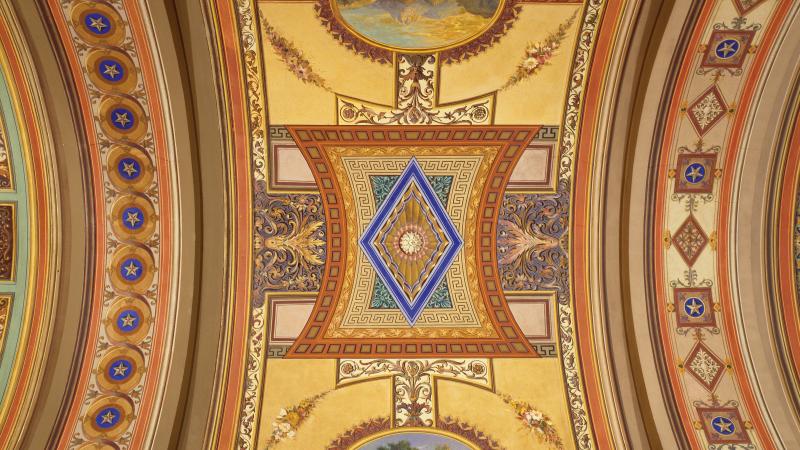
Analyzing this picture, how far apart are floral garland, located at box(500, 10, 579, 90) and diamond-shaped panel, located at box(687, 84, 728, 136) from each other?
5.07 ft

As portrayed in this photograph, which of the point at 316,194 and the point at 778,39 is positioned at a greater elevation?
the point at 778,39

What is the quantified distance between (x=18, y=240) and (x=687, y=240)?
279 inches

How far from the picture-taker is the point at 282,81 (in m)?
6.86

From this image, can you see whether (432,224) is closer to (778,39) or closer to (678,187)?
(678,187)

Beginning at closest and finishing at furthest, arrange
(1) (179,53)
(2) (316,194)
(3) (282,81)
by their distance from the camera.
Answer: (1) (179,53)
(3) (282,81)
(2) (316,194)

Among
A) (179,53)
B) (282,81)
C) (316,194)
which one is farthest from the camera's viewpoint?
(316,194)

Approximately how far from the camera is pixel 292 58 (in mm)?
6766

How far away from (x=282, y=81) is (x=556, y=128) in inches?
118

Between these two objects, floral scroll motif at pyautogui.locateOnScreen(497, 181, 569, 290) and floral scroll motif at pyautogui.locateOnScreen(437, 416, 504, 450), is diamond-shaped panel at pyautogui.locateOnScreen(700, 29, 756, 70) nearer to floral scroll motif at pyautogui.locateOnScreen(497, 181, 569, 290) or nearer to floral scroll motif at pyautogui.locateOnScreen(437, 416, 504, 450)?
floral scroll motif at pyautogui.locateOnScreen(497, 181, 569, 290)

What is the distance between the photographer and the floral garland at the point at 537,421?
7168mm

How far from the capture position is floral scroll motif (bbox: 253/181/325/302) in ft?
24.0

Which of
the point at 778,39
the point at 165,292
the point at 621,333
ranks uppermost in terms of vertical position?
the point at 778,39

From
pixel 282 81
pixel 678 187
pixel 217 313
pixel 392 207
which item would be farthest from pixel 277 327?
pixel 678 187

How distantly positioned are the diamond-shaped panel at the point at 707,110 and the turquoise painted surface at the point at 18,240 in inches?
267
